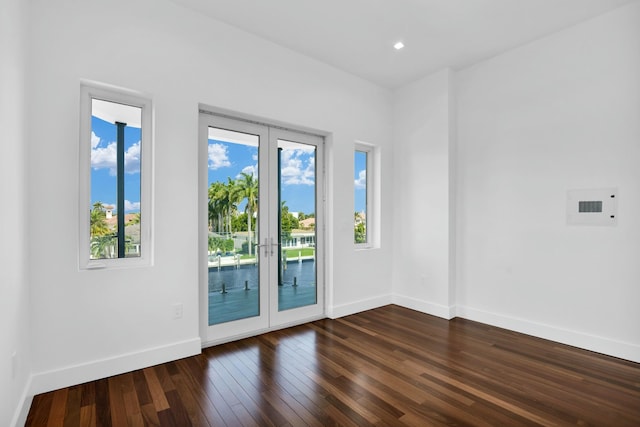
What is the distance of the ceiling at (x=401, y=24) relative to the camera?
3105 mm

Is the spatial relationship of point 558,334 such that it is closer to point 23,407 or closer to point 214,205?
point 214,205

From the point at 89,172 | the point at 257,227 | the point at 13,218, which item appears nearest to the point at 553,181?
the point at 257,227

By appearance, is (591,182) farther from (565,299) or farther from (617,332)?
(617,332)

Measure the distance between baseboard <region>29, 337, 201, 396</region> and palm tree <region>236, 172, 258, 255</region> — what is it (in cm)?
122

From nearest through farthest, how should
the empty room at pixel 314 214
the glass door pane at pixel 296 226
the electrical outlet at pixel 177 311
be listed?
the empty room at pixel 314 214, the electrical outlet at pixel 177 311, the glass door pane at pixel 296 226

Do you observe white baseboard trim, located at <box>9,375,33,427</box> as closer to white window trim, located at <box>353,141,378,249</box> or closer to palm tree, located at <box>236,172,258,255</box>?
palm tree, located at <box>236,172,258,255</box>

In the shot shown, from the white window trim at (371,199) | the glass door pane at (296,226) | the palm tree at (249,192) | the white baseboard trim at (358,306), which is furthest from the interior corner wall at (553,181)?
the palm tree at (249,192)

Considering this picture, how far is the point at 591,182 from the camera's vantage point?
3354mm

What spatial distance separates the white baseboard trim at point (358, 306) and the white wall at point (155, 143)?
5.89ft

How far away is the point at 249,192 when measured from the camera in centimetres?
377

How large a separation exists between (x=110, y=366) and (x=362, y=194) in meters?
3.64

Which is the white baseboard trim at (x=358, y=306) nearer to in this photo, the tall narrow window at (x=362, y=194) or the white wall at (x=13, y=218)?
the tall narrow window at (x=362, y=194)

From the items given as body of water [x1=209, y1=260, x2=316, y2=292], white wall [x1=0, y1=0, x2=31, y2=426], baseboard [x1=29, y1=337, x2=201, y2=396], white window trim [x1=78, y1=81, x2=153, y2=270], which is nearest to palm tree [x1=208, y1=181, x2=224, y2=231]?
body of water [x1=209, y1=260, x2=316, y2=292]

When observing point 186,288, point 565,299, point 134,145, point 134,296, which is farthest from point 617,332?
point 134,145
